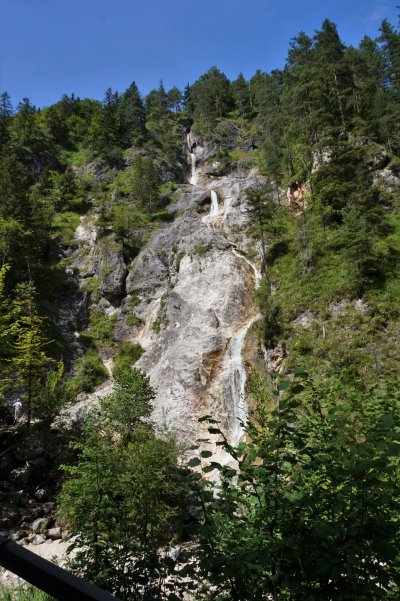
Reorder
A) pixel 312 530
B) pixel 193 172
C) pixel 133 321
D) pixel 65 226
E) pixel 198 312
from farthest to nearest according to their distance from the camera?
pixel 193 172 → pixel 65 226 → pixel 133 321 → pixel 198 312 → pixel 312 530

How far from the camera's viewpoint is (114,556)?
482 centimetres

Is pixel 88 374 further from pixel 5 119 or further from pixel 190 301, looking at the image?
pixel 5 119

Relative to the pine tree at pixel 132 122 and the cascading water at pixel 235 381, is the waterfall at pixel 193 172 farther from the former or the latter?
the cascading water at pixel 235 381

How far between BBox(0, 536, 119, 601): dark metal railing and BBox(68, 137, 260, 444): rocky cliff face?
1339 cm

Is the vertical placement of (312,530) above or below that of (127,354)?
above

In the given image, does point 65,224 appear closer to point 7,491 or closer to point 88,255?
point 88,255

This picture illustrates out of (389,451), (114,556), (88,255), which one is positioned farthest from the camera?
(88,255)

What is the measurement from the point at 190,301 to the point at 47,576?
30.2 m

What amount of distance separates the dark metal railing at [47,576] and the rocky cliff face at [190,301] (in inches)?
527

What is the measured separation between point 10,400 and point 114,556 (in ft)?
82.9

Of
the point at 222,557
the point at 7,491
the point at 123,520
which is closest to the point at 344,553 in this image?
the point at 222,557

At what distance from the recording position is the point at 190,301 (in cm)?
3194

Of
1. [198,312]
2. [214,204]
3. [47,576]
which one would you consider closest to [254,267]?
[198,312]

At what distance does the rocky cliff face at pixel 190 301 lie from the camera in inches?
974
